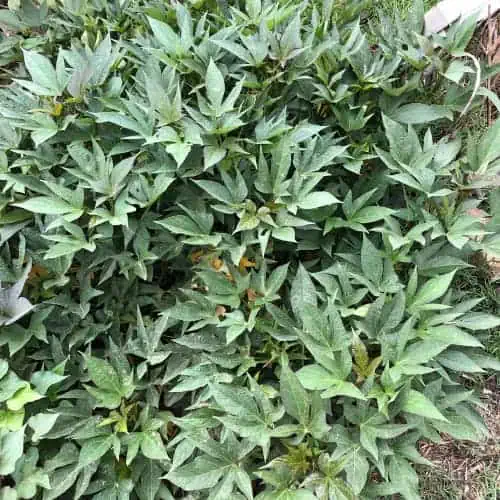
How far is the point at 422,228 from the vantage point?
1933 mm

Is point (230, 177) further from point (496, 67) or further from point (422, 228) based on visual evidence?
point (496, 67)

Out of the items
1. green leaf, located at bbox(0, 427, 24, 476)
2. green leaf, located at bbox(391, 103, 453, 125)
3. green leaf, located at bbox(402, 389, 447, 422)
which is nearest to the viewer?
green leaf, located at bbox(402, 389, 447, 422)

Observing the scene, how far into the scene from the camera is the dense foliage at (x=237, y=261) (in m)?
1.81

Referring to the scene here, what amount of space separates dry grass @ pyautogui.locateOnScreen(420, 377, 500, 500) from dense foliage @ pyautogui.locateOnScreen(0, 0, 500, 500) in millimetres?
219

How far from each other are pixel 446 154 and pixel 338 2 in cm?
87

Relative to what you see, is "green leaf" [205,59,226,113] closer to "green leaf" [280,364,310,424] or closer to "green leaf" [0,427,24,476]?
"green leaf" [280,364,310,424]

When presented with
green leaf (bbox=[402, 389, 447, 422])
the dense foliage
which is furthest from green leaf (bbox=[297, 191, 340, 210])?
green leaf (bbox=[402, 389, 447, 422])

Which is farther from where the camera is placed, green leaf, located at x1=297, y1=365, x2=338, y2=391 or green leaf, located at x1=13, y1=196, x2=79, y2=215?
green leaf, located at x1=13, y1=196, x2=79, y2=215

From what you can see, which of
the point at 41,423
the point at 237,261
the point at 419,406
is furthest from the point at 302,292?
the point at 41,423

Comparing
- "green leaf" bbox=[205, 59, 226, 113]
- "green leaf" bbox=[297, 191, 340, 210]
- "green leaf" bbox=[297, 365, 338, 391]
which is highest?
"green leaf" bbox=[205, 59, 226, 113]

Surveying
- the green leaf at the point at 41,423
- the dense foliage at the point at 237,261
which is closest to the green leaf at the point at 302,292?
the dense foliage at the point at 237,261

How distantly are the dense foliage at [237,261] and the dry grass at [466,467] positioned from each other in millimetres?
219

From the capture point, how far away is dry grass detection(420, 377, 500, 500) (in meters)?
2.18

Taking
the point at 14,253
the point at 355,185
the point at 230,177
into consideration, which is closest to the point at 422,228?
the point at 355,185
